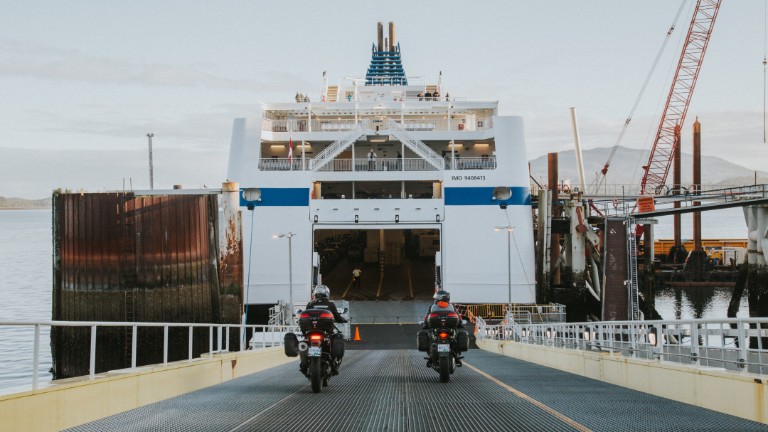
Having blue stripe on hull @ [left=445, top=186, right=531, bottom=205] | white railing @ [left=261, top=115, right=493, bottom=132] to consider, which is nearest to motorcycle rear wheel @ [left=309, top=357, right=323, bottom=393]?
blue stripe on hull @ [left=445, top=186, right=531, bottom=205]

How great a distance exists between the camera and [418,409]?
10.1 m

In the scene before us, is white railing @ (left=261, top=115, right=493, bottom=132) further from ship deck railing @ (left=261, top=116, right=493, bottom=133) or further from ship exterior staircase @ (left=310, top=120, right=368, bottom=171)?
ship exterior staircase @ (left=310, top=120, right=368, bottom=171)

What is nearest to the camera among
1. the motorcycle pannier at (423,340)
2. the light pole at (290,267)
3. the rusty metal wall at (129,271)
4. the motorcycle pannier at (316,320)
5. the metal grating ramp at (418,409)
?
the metal grating ramp at (418,409)

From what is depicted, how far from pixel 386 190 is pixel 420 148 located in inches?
217

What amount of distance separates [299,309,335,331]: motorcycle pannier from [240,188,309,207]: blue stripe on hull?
1051 inches

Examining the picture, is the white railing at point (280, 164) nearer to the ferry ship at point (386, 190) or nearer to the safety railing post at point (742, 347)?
the ferry ship at point (386, 190)

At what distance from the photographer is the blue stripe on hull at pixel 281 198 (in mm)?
39531

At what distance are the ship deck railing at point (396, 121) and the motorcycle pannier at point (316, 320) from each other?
1211 inches

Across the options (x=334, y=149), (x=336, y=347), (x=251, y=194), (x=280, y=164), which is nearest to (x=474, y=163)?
(x=334, y=149)

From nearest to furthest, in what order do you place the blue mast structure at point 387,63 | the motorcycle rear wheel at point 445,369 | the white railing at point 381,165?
the motorcycle rear wheel at point 445,369, the white railing at point 381,165, the blue mast structure at point 387,63

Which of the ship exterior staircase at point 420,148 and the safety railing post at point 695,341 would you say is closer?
the safety railing post at point 695,341

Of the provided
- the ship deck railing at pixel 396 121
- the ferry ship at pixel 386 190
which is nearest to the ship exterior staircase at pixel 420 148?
the ferry ship at pixel 386 190

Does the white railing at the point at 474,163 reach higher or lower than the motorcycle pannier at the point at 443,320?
higher

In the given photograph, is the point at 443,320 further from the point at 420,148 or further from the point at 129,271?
the point at 420,148
